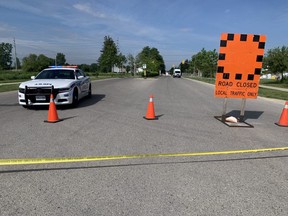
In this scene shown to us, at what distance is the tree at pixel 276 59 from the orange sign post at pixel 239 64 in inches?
1268

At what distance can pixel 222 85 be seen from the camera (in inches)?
288

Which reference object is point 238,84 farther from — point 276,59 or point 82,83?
point 276,59

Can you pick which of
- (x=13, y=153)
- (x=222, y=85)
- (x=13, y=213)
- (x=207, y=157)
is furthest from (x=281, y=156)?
(x=13, y=153)

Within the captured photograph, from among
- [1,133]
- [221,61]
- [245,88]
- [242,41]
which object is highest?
[242,41]

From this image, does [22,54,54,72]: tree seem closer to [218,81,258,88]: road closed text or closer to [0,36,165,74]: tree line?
[0,36,165,74]: tree line

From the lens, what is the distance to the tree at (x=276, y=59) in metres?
34.8

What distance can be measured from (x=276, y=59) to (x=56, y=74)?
114 ft

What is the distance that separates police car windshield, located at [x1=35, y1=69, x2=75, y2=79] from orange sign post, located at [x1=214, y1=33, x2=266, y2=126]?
6374 mm

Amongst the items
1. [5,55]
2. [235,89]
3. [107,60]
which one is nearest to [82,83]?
[235,89]

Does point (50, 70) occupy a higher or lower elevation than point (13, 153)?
higher

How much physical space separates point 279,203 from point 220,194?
2.27ft

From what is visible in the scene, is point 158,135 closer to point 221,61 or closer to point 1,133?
point 221,61

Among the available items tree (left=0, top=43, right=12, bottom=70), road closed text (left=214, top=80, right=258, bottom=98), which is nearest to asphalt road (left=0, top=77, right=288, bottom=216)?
road closed text (left=214, top=80, right=258, bottom=98)

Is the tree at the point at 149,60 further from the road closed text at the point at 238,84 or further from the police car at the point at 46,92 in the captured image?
the road closed text at the point at 238,84
